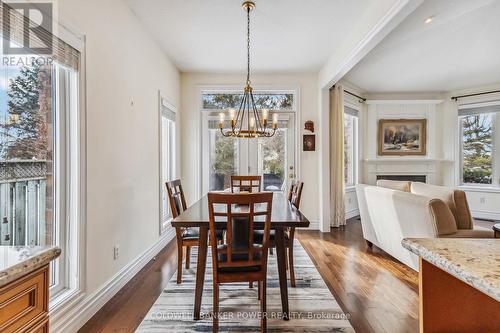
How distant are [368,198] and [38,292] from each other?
133 inches

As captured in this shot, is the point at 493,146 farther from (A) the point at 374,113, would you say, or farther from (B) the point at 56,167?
(B) the point at 56,167

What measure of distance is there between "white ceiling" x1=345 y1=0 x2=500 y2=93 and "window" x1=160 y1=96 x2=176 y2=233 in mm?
3153

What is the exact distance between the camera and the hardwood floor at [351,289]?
203 cm

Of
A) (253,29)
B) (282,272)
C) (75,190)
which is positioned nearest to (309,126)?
(253,29)

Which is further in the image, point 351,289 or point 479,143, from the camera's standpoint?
point 479,143

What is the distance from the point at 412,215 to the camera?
2.62 m

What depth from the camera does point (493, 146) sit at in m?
5.63

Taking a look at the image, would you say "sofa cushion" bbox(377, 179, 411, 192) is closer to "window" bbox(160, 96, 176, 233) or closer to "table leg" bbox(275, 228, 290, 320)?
"table leg" bbox(275, 228, 290, 320)

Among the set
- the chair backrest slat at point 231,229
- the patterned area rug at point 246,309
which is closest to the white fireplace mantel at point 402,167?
the patterned area rug at point 246,309

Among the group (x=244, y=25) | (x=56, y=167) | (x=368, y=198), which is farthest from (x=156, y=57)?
(x=368, y=198)

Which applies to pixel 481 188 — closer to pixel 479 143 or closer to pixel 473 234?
pixel 479 143

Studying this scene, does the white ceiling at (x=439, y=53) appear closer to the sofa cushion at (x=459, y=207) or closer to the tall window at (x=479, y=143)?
the tall window at (x=479, y=143)

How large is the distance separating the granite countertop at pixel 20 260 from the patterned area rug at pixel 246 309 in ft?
4.49

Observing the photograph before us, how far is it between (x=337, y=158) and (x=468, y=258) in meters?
4.34
